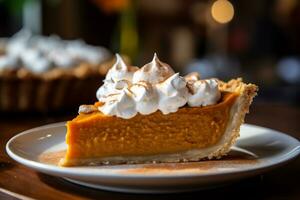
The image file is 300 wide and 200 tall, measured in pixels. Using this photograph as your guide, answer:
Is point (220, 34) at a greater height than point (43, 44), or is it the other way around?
point (43, 44)

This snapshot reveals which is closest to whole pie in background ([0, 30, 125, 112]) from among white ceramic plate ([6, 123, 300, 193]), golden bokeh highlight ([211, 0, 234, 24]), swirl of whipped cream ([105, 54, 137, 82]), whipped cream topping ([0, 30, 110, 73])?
whipped cream topping ([0, 30, 110, 73])

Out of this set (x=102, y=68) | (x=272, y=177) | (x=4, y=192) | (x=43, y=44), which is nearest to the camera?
(x=4, y=192)

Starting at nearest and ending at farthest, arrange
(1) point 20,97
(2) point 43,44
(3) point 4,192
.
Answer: (3) point 4,192 < (1) point 20,97 < (2) point 43,44

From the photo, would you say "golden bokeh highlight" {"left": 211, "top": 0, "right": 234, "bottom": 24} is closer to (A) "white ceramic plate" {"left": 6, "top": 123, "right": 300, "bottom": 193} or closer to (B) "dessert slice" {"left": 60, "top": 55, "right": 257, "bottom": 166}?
(A) "white ceramic plate" {"left": 6, "top": 123, "right": 300, "bottom": 193}

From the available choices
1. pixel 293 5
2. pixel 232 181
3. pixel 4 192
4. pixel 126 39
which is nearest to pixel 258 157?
pixel 232 181

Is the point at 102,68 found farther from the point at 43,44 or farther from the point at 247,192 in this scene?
the point at 247,192

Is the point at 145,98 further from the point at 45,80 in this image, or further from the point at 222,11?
the point at 222,11

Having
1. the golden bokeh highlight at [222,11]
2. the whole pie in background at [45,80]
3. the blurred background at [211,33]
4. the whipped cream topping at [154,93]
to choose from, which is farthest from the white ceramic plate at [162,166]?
the golden bokeh highlight at [222,11]

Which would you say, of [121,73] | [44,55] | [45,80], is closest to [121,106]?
[121,73]
